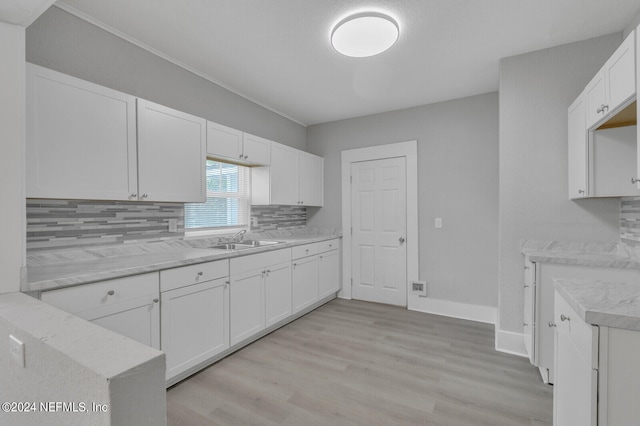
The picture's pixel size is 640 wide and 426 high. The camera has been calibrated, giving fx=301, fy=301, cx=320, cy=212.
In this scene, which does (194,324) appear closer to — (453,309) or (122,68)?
(122,68)

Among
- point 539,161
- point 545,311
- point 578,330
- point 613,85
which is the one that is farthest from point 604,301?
point 539,161

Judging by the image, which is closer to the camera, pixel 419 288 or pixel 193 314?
pixel 193 314

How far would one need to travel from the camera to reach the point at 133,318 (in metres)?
1.82

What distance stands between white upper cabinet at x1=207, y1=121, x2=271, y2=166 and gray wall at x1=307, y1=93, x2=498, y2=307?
5.58 ft

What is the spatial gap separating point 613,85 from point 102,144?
3124 millimetres

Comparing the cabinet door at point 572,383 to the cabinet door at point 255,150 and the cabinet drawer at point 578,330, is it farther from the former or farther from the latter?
the cabinet door at point 255,150

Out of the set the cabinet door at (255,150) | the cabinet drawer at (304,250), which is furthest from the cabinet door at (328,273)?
the cabinet door at (255,150)

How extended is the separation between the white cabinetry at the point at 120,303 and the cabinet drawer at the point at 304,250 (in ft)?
5.16

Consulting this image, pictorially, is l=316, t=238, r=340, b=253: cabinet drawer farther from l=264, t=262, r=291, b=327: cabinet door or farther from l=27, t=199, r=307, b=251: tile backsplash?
l=27, t=199, r=307, b=251: tile backsplash

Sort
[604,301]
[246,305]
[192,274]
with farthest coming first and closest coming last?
[246,305]
[192,274]
[604,301]

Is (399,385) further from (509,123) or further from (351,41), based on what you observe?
(351,41)

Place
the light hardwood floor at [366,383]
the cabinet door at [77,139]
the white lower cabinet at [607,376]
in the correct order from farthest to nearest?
the light hardwood floor at [366,383] → the cabinet door at [77,139] → the white lower cabinet at [607,376]

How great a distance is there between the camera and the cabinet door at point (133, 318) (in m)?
1.68

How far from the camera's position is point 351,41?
7.43 feet
